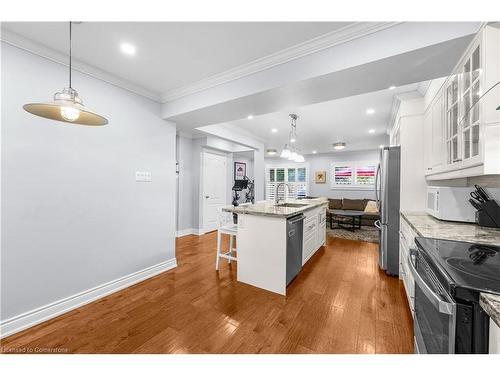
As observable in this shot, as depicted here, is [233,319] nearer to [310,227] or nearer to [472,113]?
[310,227]

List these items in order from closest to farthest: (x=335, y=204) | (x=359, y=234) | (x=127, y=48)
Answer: (x=127, y=48) → (x=359, y=234) → (x=335, y=204)

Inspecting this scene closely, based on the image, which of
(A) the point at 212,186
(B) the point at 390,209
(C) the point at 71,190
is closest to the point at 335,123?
(B) the point at 390,209

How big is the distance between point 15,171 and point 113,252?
1192 millimetres

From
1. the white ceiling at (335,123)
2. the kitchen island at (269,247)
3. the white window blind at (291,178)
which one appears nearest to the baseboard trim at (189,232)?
the kitchen island at (269,247)

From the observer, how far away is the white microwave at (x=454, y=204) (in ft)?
6.07

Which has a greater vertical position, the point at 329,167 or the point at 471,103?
the point at 329,167

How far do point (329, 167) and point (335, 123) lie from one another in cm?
332

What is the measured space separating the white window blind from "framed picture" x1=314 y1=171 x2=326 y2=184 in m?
0.35

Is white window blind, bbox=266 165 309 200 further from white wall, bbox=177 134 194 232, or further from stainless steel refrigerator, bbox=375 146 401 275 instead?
stainless steel refrigerator, bbox=375 146 401 275

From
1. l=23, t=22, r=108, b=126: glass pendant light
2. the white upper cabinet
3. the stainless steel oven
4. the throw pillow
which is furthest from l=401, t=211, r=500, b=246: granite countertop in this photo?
the throw pillow

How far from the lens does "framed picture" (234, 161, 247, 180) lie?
25.6 ft

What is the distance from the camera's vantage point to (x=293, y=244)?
247cm

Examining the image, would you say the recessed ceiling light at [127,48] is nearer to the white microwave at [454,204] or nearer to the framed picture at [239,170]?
the white microwave at [454,204]

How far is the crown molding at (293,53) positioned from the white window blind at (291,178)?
19.1ft
